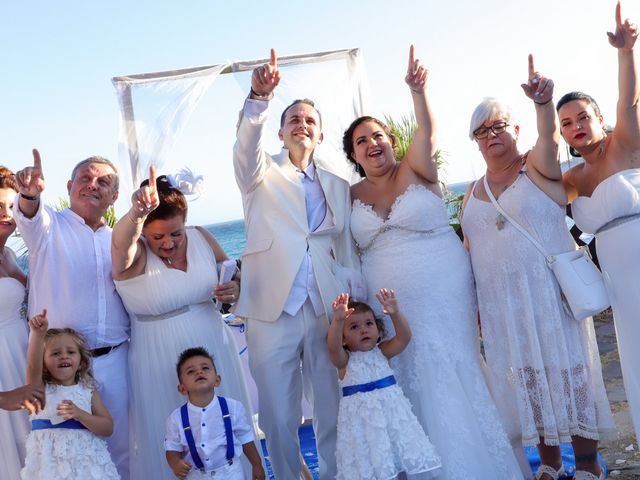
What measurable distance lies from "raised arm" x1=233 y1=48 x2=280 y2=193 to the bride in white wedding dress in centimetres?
68

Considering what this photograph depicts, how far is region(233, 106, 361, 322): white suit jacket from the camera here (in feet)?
12.8

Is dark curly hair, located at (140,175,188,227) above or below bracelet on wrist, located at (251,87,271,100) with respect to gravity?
below

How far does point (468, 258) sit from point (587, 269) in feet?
2.32

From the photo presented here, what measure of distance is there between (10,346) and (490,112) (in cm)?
323

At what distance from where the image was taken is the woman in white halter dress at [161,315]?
385 cm

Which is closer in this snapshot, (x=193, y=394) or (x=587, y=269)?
(x=193, y=394)

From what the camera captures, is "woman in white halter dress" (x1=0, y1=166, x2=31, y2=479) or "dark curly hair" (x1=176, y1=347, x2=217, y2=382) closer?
"dark curly hair" (x1=176, y1=347, x2=217, y2=382)

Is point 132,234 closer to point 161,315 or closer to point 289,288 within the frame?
point 161,315

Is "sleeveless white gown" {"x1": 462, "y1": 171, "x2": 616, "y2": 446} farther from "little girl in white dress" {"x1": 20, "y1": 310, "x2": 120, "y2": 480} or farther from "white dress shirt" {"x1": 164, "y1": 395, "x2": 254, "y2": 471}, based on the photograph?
"little girl in white dress" {"x1": 20, "y1": 310, "x2": 120, "y2": 480}

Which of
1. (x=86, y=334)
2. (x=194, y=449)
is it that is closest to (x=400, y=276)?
(x=194, y=449)

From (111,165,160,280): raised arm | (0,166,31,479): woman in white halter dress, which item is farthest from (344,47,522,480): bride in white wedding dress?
(0,166,31,479): woman in white halter dress

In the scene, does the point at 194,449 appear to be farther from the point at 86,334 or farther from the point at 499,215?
the point at 499,215

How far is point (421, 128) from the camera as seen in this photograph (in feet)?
13.1

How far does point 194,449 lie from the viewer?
3453 mm
